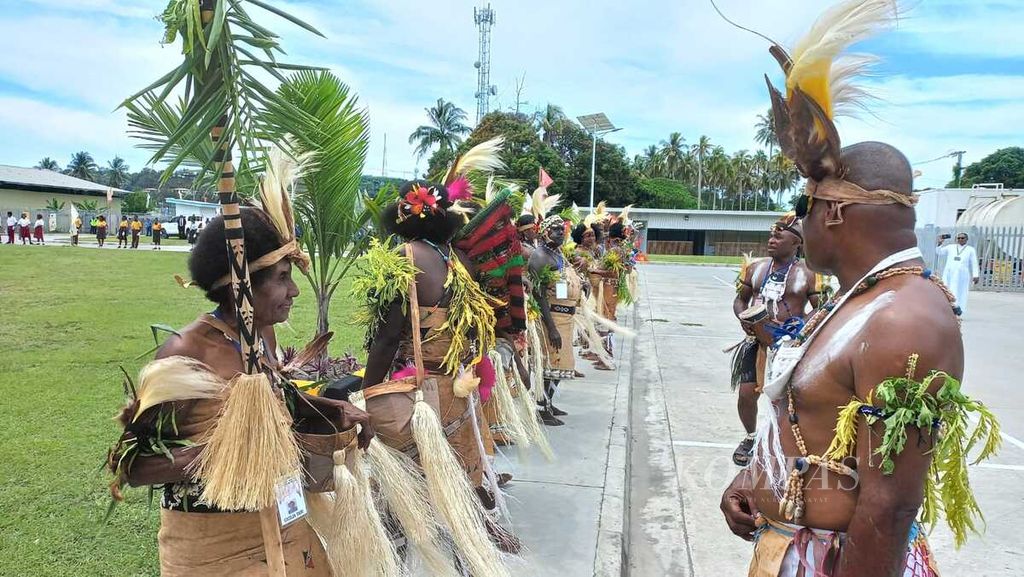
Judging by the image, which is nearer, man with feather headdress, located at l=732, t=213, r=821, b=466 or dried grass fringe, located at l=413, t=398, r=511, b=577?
dried grass fringe, located at l=413, t=398, r=511, b=577

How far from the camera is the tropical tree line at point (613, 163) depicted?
39.6m

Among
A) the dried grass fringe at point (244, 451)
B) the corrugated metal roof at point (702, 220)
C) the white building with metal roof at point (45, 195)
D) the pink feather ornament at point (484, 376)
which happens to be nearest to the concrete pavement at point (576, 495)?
the pink feather ornament at point (484, 376)

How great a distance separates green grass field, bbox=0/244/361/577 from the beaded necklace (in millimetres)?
2647

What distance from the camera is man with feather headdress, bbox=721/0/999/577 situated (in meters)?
1.49

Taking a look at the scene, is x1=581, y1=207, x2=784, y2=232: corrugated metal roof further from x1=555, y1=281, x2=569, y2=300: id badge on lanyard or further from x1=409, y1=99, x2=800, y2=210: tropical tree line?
x1=555, y1=281, x2=569, y2=300: id badge on lanyard

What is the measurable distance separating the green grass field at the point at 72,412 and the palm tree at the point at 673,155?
66437mm

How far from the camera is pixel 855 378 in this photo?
1583mm

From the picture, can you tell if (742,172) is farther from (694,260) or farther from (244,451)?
(244,451)

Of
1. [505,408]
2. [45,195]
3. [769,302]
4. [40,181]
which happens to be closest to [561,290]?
[769,302]

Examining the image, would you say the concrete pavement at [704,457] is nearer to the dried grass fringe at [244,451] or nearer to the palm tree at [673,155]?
the dried grass fringe at [244,451]

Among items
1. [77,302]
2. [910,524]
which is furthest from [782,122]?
[77,302]

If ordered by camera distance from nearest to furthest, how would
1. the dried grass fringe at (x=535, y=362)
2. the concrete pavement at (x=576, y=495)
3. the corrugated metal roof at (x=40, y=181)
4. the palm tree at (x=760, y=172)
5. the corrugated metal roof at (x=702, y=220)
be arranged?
1. the concrete pavement at (x=576, y=495)
2. the dried grass fringe at (x=535, y=362)
3. the corrugated metal roof at (x=40, y=181)
4. the corrugated metal roof at (x=702, y=220)
5. the palm tree at (x=760, y=172)

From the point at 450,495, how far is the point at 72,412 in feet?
14.4

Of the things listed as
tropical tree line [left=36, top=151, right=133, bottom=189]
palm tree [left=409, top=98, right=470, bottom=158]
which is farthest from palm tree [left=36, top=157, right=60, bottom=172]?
palm tree [left=409, top=98, right=470, bottom=158]
